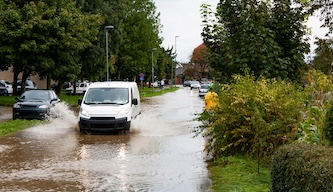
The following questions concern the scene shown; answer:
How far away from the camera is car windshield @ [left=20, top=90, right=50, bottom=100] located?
23.0m

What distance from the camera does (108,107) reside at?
1720 cm

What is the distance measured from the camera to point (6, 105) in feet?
111

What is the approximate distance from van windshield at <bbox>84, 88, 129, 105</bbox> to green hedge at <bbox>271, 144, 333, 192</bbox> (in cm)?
1219

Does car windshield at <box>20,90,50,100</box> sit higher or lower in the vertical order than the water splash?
higher

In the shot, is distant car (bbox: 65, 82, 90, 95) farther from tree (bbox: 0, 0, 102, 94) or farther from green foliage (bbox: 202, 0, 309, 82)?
green foliage (bbox: 202, 0, 309, 82)

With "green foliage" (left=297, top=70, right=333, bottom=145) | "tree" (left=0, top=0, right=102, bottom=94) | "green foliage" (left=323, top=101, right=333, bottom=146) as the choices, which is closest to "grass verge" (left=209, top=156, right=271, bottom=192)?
"green foliage" (left=297, top=70, right=333, bottom=145)

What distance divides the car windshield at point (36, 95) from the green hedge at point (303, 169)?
18.3 m

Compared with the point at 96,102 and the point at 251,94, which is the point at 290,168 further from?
the point at 96,102

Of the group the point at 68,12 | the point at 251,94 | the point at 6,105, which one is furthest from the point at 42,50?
the point at 251,94

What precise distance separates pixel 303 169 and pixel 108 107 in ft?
41.4

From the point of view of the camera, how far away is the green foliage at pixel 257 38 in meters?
13.2

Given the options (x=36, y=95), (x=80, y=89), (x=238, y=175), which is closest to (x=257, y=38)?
(x=238, y=175)

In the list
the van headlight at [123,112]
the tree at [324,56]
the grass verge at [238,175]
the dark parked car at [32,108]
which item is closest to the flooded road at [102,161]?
the grass verge at [238,175]

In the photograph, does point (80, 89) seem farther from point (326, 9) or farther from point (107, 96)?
point (326, 9)
